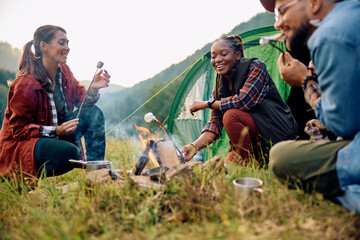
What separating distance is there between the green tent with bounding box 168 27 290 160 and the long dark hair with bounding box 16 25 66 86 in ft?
7.01

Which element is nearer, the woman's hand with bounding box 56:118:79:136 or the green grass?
the green grass

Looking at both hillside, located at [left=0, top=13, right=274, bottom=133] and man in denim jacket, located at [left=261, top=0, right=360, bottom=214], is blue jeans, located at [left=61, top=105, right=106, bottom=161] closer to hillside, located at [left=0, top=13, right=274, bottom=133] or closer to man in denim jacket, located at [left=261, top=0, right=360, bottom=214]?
man in denim jacket, located at [left=261, top=0, right=360, bottom=214]

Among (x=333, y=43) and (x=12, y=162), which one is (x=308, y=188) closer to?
(x=333, y=43)

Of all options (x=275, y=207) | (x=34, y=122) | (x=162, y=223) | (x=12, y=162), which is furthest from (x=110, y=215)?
(x=34, y=122)

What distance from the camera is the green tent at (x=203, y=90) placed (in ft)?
12.7

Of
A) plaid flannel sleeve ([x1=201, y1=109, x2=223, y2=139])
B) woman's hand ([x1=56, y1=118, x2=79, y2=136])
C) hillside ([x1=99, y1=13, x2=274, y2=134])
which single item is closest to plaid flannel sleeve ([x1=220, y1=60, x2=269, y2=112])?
plaid flannel sleeve ([x1=201, y1=109, x2=223, y2=139])

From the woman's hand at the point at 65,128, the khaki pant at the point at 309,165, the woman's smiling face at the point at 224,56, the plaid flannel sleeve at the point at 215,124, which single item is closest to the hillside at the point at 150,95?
the woman's smiling face at the point at 224,56

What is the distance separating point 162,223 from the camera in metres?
1.51

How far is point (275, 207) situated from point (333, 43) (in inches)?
38.1

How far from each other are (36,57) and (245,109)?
2.52 m

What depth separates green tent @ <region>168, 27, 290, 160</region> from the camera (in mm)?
3875

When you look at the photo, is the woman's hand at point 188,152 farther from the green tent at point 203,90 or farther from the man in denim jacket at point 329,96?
the man in denim jacket at point 329,96

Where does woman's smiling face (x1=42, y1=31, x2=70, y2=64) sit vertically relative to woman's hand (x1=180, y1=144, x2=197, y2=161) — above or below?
above

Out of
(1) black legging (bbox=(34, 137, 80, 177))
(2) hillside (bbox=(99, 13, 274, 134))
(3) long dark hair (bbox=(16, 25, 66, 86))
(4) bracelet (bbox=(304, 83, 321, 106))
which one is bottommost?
(2) hillside (bbox=(99, 13, 274, 134))
